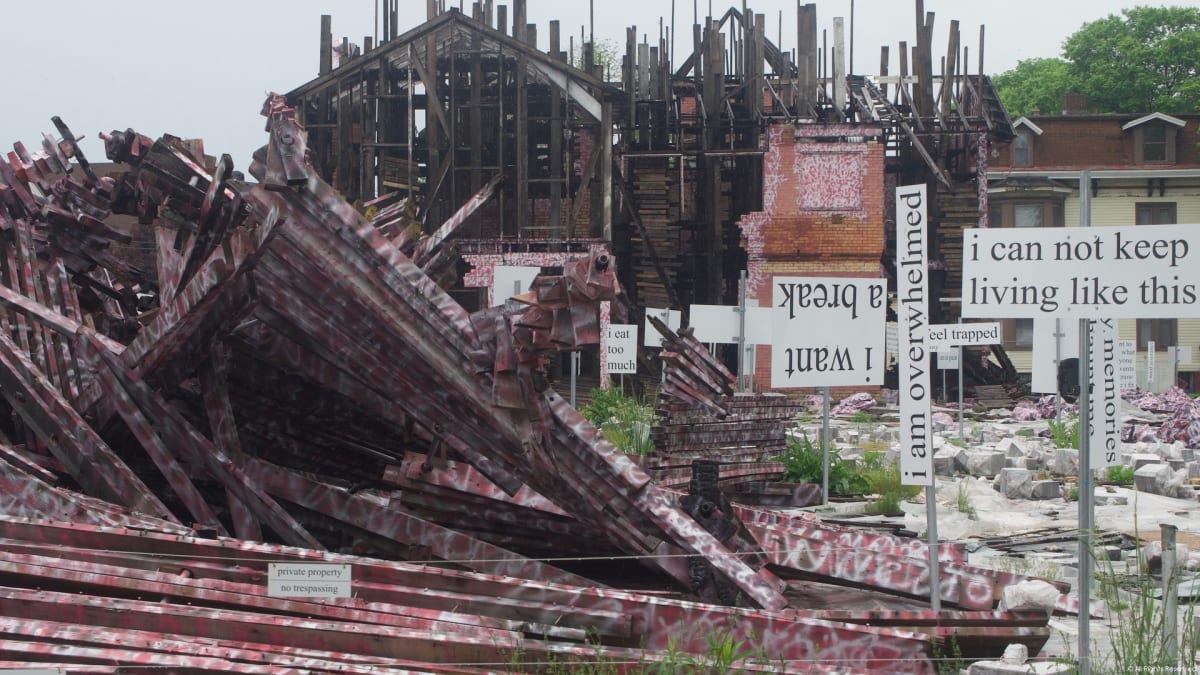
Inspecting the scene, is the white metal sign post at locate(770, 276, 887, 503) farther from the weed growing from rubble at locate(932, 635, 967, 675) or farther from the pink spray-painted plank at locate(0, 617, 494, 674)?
the pink spray-painted plank at locate(0, 617, 494, 674)

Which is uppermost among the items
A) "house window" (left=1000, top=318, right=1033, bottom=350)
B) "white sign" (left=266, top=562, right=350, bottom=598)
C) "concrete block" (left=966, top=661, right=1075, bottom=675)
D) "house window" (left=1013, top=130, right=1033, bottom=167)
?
"house window" (left=1013, top=130, right=1033, bottom=167)

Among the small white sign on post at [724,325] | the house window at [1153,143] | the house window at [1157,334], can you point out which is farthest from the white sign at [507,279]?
the house window at [1153,143]

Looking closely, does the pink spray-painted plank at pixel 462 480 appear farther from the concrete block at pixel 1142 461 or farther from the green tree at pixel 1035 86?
the green tree at pixel 1035 86

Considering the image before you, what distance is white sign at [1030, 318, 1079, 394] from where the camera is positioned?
16609mm

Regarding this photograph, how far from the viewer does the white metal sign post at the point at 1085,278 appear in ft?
17.7

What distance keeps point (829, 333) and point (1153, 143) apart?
40.8 meters

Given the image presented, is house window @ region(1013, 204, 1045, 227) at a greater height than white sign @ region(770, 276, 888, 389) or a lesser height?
greater

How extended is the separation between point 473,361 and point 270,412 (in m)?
2.21

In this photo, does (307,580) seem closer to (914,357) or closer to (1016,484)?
(914,357)

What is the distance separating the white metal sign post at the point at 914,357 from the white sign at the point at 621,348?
8.90m

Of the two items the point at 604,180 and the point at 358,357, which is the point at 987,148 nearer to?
the point at 604,180

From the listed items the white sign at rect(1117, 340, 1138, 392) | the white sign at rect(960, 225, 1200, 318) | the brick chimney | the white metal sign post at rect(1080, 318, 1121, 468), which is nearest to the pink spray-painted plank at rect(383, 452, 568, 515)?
the white sign at rect(960, 225, 1200, 318)

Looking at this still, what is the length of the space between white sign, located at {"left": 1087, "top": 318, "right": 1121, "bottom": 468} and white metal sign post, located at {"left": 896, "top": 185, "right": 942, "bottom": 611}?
2.74 feet

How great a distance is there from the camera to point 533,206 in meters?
32.3
